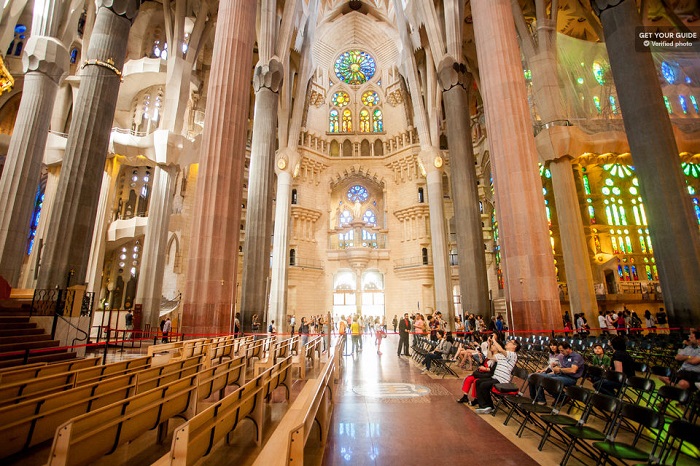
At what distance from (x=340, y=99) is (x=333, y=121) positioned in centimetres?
261

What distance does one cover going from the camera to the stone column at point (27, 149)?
497 inches

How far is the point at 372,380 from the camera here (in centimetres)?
704

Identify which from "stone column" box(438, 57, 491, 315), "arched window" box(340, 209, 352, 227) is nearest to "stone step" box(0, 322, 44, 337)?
"stone column" box(438, 57, 491, 315)

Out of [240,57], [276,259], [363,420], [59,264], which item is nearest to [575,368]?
[363,420]

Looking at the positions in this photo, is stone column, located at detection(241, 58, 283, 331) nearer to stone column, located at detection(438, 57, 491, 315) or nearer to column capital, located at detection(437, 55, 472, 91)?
column capital, located at detection(437, 55, 472, 91)

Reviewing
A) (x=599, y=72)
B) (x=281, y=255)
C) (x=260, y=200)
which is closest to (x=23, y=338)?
(x=260, y=200)

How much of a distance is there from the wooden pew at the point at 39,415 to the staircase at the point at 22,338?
4.95m

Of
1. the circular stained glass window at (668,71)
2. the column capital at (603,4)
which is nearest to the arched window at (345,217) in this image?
the column capital at (603,4)

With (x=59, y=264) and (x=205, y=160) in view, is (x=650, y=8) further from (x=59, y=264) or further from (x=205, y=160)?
(x=59, y=264)

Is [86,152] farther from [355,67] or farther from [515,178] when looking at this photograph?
[355,67]

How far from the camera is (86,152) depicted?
1141cm

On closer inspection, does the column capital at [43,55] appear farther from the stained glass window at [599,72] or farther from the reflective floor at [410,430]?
the stained glass window at [599,72]

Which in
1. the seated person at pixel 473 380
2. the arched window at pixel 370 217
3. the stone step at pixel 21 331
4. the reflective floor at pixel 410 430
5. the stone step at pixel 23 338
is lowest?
the reflective floor at pixel 410 430

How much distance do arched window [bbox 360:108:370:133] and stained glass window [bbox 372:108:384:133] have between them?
2.02 ft
